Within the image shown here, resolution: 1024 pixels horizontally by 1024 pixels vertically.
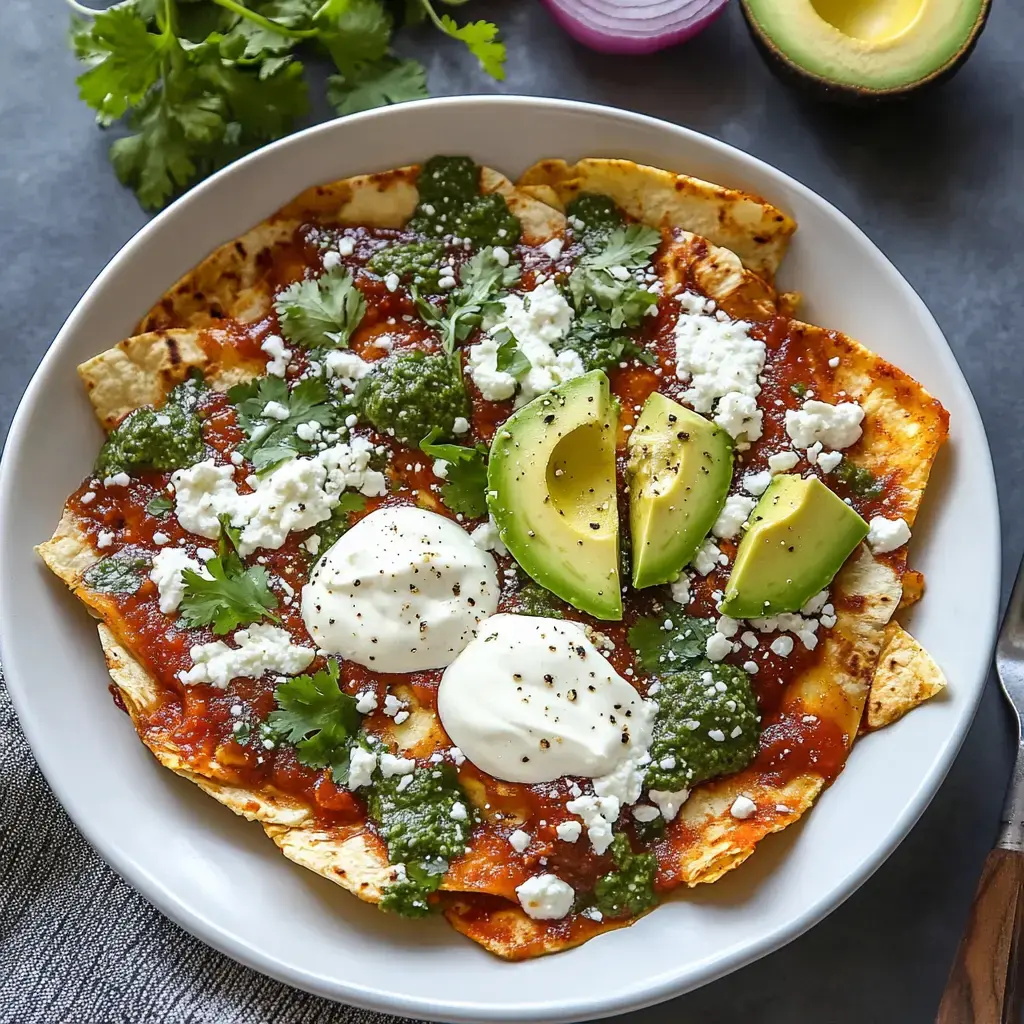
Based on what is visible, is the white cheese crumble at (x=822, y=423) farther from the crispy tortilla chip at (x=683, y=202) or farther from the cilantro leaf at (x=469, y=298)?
the cilantro leaf at (x=469, y=298)

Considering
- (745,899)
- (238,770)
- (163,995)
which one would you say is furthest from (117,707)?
(745,899)

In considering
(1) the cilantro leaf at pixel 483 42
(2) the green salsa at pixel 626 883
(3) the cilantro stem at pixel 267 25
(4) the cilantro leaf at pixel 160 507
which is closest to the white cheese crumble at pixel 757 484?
(2) the green salsa at pixel 626 883

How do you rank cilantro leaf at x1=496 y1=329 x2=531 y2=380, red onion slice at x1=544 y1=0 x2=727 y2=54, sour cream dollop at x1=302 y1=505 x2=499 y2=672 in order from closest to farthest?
sour cream dollop at x1=302 y1=505 x2=499 y2=672 → cilantro leaf at x1=496 y1=329 x2=531 y2=380 → red onion slice at x1=544 y1=0 x2=727 y2=54

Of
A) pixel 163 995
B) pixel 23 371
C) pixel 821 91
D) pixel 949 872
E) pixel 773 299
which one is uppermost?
pixel 821 91

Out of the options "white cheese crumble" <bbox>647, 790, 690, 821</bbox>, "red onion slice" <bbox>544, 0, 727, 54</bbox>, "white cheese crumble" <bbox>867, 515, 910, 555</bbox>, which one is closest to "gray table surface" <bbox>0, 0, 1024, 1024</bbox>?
"red onion slice" <bbox>544, 0, 727, 54</bbox>

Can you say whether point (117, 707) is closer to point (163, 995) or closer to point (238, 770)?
point (238, 770)

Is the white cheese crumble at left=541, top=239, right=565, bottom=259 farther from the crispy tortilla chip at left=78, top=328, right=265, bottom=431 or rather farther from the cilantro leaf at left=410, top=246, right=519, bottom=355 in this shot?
the crispy tortilla chip at left=78, top=328, right=265, bottom=431
